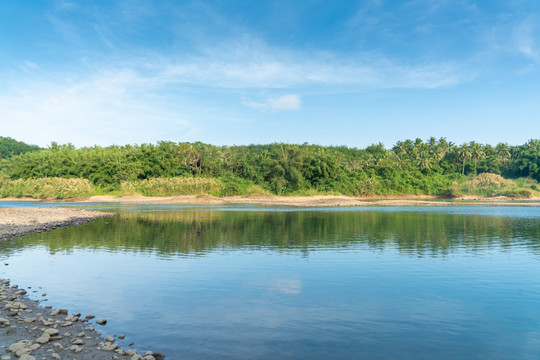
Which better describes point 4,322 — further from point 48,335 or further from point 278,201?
point 278,201

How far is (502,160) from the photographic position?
135750 mm

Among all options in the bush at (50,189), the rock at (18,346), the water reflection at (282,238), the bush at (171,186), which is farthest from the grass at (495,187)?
the rock at (18,346)

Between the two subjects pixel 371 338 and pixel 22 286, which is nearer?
pixel 371 338

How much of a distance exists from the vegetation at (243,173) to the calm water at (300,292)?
70.8 m

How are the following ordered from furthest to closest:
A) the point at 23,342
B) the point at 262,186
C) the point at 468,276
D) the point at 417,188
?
1. the point at 417,188
2. the point at 262,186
3. the point at 468,276
4. the point at 23,342

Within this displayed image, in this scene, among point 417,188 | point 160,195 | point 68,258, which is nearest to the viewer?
point 68,258

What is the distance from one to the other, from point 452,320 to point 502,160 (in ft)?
476

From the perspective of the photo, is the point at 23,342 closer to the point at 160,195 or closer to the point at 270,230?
the point at 270,230

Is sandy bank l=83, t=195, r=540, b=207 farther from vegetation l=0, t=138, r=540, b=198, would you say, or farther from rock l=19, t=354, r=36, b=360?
rock l=19, t=354, r=36, b=360

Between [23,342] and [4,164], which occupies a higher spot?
[4,164]

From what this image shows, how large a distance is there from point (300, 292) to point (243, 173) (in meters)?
92.5

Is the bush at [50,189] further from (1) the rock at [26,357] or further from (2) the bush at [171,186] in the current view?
(1) the rock at [26,357]

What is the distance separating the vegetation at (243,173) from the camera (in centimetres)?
9906

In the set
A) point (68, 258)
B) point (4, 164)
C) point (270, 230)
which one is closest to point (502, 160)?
point (270, 230)
